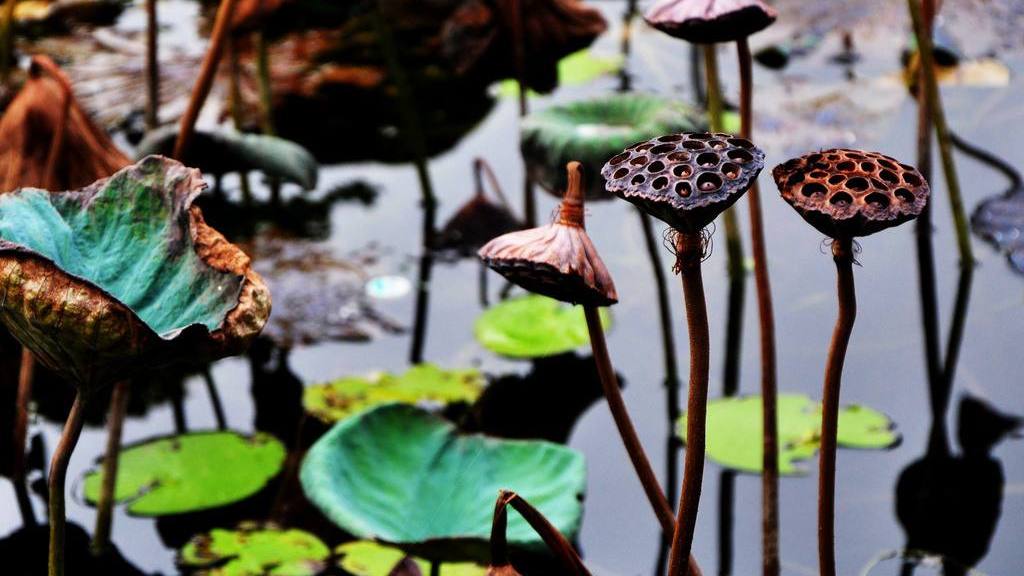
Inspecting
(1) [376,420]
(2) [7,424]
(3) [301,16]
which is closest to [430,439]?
(1) [376,420]

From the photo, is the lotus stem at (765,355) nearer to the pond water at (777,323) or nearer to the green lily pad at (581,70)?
the pond water at (777,323)

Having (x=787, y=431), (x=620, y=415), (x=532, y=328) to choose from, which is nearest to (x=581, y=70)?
(x=532, y=328)

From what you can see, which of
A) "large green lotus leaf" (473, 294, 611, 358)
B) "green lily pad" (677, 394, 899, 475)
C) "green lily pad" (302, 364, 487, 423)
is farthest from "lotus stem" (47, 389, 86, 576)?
"large green lotus leaf" (473, 294, 611, 358)

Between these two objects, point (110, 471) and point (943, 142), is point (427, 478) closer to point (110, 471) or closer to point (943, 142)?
point (110, 471)

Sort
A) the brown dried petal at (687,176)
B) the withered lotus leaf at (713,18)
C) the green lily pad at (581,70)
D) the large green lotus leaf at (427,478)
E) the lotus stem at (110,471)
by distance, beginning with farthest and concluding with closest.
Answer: the green lily pad at (581,70) → the lotus stem at (110,471) → the large green lotus leaf at (427,478) → the withered lotus leaf at (713,18) → the brown dried petal at (687,176)

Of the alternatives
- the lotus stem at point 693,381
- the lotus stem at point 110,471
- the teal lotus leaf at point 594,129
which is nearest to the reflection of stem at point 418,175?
the teal lotus leaf at point 594,129
